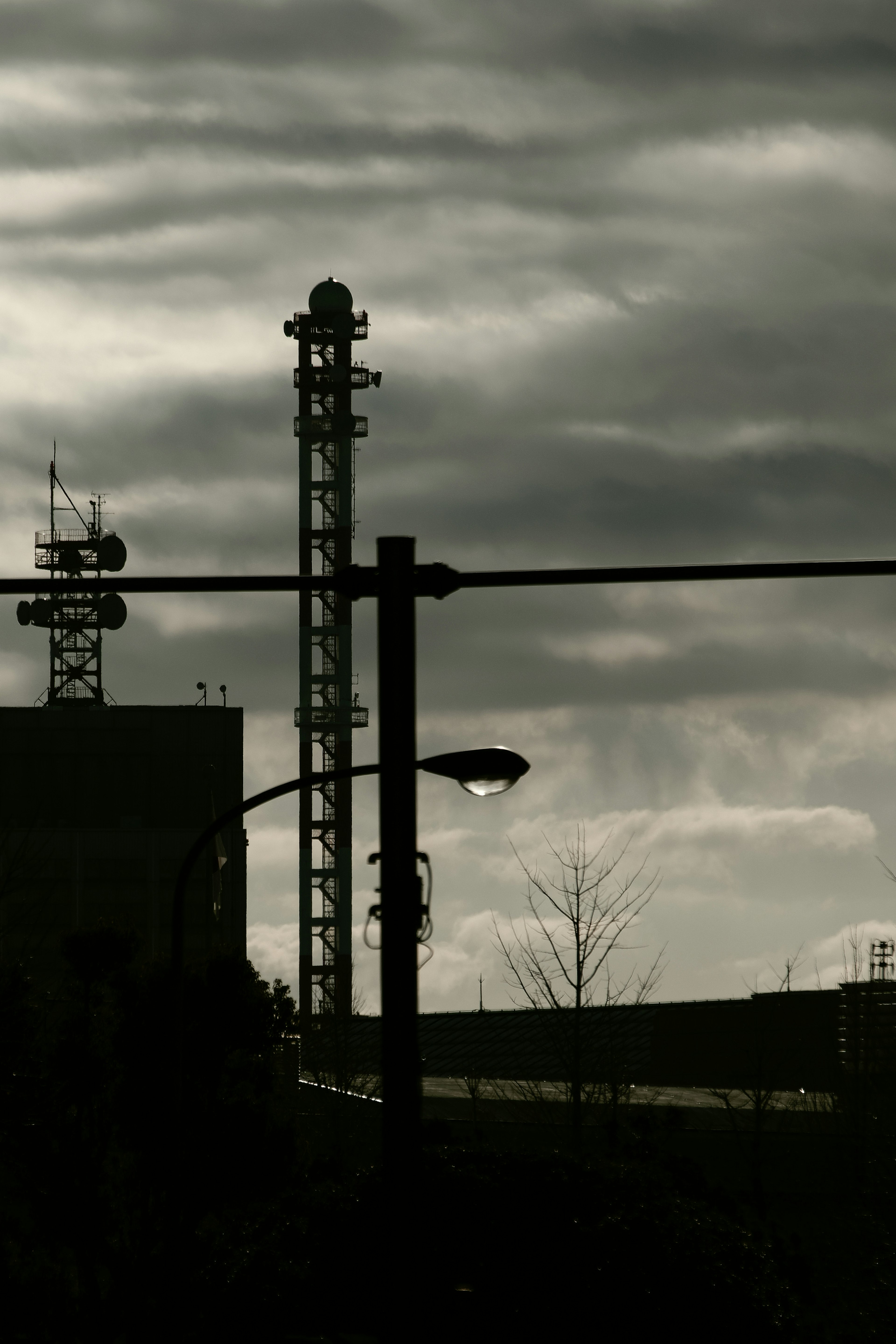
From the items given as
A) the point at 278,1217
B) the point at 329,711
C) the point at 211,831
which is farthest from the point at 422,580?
the point at 329,711

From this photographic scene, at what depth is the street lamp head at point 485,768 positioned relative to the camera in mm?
8258

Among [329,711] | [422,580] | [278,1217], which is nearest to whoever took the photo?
[422,580]

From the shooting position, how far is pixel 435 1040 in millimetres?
82875

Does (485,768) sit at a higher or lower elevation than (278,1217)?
higher

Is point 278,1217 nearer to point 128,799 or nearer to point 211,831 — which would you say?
point 211,831

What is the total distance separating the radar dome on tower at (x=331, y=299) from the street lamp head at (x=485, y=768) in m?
99.1

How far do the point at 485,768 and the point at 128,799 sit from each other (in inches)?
4217

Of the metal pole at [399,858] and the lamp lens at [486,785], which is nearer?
the metal pole at [399,858]

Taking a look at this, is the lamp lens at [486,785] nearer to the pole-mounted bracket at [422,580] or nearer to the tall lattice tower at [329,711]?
the pole-mounted bracket at [422,580]

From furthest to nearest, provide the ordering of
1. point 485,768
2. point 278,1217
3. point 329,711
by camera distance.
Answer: point 329,711, point 278,1217, point 485,768

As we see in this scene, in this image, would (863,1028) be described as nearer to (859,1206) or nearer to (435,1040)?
(859,1206)

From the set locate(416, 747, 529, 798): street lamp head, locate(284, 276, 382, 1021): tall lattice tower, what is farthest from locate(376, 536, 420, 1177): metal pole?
locate(284, 276, 382, 1021): tall lattice tower

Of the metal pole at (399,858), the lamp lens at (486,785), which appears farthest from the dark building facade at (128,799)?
the metal pole at (399,858)

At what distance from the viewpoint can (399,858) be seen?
22.5ft
